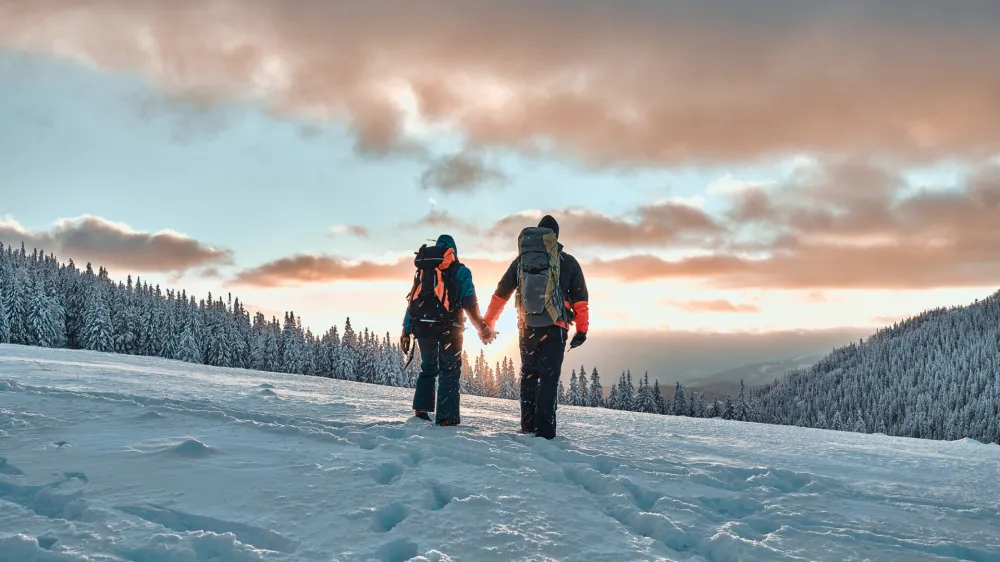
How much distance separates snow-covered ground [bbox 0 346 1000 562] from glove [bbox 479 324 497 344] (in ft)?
5.10

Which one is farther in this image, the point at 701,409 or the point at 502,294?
the point at 701,409

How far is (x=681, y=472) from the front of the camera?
608 cm

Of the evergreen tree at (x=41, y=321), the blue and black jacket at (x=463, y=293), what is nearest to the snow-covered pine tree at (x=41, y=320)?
the evergreen tree at (x=41, y=321)

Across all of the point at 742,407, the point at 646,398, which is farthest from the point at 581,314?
the point at 742,407

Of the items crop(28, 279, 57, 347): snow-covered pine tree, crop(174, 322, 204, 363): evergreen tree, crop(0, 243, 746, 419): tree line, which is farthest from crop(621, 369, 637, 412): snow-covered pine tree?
crop(28, 279, 57, 347): snow-covered pine tree

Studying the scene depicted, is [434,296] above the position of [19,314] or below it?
below

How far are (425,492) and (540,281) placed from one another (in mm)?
4218

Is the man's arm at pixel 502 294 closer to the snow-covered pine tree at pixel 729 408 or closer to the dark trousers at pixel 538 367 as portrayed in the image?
the dark trousers at pixel 538 367

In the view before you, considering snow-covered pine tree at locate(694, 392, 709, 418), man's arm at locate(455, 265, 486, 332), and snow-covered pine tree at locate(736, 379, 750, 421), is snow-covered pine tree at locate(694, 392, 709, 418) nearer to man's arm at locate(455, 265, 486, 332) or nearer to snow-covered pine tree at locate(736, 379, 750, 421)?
snow-covered pine tree at locate(736, 379, 750, 421)

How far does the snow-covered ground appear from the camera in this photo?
3.85m

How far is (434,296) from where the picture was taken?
898cm

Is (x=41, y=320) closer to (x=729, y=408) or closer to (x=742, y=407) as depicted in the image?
(x=729, y=408)

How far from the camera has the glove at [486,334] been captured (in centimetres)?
892

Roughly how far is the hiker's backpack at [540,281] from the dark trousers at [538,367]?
0.63 feet
